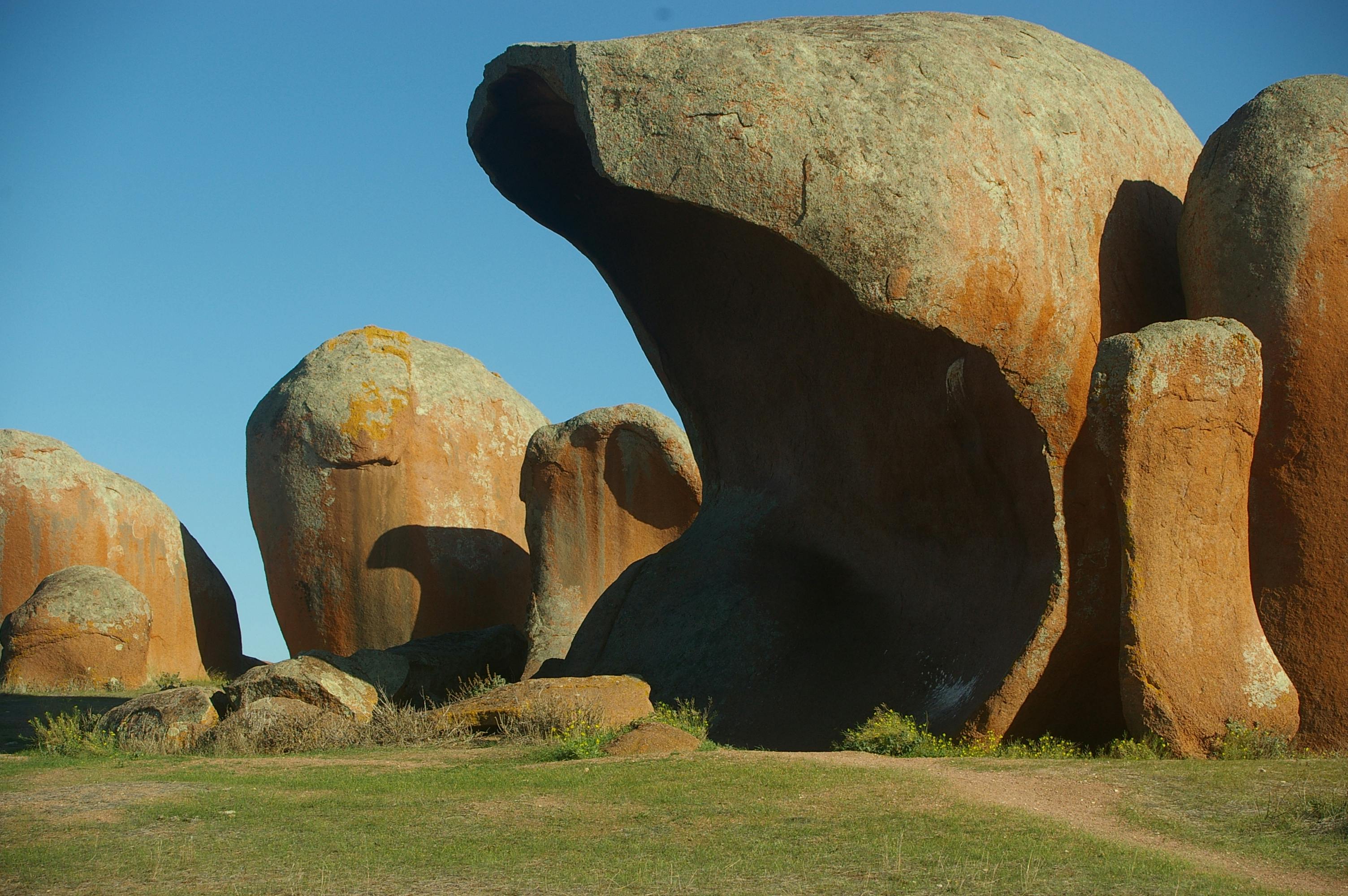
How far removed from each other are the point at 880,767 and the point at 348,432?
917cm

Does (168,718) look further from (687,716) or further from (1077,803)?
(1077,803)

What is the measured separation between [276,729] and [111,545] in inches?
350

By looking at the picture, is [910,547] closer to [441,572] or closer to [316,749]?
[316,749]

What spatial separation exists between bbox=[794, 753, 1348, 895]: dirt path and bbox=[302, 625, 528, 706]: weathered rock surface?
134 inches

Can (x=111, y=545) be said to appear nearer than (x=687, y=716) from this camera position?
No

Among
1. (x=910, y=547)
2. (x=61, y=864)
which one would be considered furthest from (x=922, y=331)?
(x=61, y=864)

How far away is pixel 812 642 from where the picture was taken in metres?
8.77

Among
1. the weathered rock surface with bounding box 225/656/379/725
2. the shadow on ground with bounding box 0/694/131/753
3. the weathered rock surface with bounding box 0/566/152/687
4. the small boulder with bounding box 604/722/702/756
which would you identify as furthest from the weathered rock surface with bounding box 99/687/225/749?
the weathered rock surface with bounding box 0/566/152/687

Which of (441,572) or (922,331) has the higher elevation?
(922,331)

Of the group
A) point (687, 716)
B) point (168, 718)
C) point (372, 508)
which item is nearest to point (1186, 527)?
point (687, 716)

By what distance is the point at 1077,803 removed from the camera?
17.1 ft

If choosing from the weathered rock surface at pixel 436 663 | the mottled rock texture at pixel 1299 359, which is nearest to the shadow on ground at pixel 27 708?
the weathered rock surface at pixel 436 663

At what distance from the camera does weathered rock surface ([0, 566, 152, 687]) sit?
1298 centimetres

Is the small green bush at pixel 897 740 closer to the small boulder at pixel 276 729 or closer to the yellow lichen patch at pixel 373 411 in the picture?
the small boulder at pixel 276 729
